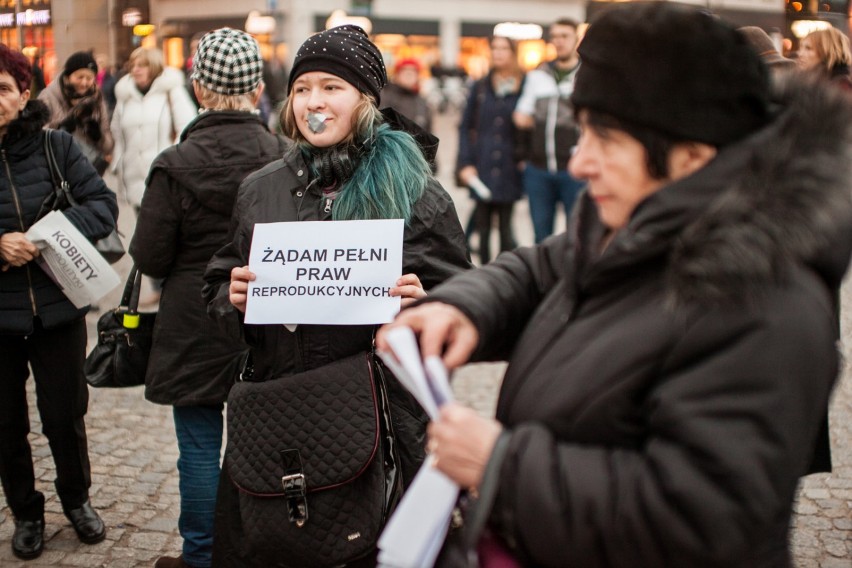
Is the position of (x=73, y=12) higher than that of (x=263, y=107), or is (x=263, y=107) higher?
(x=73, y=12)

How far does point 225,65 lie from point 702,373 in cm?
269

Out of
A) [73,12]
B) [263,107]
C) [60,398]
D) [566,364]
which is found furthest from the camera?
[263,107]

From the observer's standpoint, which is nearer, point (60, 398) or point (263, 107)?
point (60, 398)

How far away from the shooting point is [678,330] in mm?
1376

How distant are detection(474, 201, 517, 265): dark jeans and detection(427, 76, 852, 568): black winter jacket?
6835 millimetres

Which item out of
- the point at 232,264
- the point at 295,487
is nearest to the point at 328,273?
the point at 232,264

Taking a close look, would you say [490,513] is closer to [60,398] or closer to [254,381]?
[254,381]

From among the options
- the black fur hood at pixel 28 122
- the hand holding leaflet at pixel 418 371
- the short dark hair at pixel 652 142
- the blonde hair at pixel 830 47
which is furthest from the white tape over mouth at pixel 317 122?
the blonde hair at pixel 830 47

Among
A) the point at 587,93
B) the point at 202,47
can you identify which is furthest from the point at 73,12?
the point at 587,93

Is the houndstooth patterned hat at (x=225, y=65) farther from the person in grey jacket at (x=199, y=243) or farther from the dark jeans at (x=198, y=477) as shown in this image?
the dark jeans at (x=198, y=477)

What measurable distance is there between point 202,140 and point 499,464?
2340 millimetres

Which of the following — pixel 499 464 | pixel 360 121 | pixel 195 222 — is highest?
pixel 360 121

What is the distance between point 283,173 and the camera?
2727 mm

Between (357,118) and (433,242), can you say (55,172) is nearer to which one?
(357,118)
